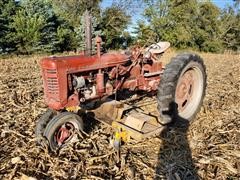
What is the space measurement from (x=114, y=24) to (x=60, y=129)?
3156 cm

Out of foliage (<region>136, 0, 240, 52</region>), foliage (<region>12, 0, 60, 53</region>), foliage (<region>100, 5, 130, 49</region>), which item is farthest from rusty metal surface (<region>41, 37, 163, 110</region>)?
foliage (<region>136, 0, 240, 52</region>)

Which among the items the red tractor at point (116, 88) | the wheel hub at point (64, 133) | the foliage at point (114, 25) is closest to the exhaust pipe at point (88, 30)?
the red tractor at point (116, 88)

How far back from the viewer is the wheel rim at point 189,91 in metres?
5.74

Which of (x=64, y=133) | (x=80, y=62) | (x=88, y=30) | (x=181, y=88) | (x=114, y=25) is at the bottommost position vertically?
(x=64, y=133)

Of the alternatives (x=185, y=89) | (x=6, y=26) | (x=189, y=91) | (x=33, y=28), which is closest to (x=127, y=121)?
(x=185, y=89)

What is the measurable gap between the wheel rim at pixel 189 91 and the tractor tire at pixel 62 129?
1982 millimetres

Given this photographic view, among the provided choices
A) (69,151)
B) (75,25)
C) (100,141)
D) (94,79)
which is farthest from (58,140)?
(75,25)

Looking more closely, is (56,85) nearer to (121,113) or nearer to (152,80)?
(121,113)

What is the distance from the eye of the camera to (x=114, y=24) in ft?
115

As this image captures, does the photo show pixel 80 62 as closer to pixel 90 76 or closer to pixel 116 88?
pixel 90 76

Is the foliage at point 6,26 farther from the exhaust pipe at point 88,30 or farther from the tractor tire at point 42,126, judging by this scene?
the tractor tire at point 42,126

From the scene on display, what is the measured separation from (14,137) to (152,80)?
2670 mm

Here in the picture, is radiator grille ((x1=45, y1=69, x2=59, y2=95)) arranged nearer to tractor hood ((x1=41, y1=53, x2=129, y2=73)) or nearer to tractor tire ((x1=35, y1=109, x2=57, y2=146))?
tractor hood ((x1=41, y1=53, x2=129, y2=73))

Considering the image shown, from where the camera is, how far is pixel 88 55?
4.77m
